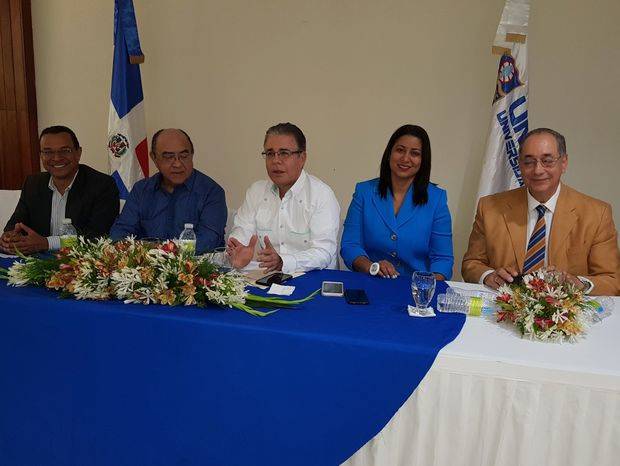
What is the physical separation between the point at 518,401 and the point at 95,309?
1.45 m

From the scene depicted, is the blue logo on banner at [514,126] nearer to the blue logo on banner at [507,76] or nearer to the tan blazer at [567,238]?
the blue logo on banner at [507,76]

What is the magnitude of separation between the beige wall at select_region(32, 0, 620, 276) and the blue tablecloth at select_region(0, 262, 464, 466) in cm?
258

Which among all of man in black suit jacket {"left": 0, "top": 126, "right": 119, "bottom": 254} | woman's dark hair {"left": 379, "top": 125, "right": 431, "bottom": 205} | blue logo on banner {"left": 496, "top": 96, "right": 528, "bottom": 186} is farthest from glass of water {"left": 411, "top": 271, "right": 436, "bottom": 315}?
man in black suit jacket {"left": 0, "top": 126, "right": 119, "bottom": 254}

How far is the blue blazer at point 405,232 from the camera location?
2.61 metres

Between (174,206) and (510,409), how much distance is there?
2.19 m

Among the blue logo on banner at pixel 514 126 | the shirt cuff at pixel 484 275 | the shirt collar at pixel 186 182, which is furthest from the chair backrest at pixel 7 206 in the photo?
the blue logo on banner at pixel 514 126

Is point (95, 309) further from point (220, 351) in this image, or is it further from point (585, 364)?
point (585, 364)

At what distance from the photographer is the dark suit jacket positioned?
10.0ft

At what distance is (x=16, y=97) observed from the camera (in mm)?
4750

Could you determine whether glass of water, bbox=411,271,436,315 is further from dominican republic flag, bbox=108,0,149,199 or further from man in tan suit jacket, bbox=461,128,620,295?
dominican republic flag, bbox=108,0,149,199

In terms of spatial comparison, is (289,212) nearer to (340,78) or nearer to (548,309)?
(548,309)

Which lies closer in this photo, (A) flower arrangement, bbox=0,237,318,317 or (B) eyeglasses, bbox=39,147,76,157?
(A) flower arrangement, bbox=0,237,318,317

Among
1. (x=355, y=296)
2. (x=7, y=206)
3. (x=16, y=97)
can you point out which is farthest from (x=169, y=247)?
(x=16, y=97)

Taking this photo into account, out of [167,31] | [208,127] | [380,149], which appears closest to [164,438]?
[380,149]
